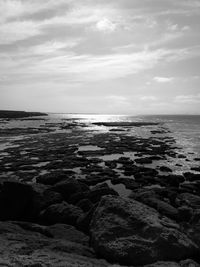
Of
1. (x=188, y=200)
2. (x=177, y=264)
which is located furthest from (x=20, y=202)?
(x=188, y=200)

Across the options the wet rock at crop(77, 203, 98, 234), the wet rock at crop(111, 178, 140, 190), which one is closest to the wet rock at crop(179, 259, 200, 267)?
the wet rock at crop(77, 203, 98, 234)

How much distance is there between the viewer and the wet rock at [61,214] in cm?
1385

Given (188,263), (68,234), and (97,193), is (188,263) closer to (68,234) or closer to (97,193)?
(68,234)

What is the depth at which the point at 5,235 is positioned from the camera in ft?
32.4

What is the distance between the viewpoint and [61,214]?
14.1m

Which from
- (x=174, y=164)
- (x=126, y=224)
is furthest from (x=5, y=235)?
(x=174, y=164)

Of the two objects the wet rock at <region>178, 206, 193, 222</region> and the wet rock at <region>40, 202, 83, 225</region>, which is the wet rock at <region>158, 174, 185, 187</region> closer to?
the wet rock at <region>178, 206, 193, 222</region>

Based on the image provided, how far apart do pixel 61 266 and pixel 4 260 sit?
146cm

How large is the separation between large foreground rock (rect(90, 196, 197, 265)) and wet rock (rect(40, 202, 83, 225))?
9.66ft

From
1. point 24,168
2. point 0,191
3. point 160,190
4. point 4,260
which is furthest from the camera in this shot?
point 24,168

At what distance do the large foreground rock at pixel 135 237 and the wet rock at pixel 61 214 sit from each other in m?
2.94

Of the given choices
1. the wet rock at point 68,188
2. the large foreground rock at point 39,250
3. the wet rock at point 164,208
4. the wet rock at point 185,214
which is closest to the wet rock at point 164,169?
the wet rock at point 68,188

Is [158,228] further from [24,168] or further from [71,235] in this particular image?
→ [24,168]

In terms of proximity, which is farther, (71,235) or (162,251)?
(71,235)
